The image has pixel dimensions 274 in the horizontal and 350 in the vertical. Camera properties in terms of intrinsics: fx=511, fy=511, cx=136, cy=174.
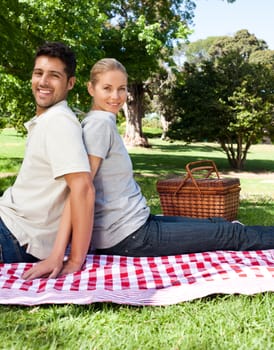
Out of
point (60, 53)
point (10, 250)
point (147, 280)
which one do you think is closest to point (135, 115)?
point (60, 53)

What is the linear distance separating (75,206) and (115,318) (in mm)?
753

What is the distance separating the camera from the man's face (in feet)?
10.6

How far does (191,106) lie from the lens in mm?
16344

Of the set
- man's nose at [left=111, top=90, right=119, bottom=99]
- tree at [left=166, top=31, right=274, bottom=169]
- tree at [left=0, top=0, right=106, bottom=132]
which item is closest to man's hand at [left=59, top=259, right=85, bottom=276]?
man's nose at [left=111, top=90, right=119, bottom=99]

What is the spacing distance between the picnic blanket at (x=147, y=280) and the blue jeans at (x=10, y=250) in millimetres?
61

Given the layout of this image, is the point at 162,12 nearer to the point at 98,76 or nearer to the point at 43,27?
the point at 43,27

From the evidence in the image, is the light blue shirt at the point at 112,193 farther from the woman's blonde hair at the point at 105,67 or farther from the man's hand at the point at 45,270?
the man's hand at the point at 45,270

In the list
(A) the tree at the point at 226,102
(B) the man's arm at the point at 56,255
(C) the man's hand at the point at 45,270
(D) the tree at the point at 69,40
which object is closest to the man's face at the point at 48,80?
(B) the man's arm at the point at 56,255

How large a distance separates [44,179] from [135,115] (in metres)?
25.0

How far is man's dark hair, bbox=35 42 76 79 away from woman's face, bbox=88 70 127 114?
249mm

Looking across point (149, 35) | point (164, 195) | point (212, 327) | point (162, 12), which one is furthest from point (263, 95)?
point (212, 327)

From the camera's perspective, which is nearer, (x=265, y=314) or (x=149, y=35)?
(x=265, y=314)

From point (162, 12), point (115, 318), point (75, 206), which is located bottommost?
point (115, 318)

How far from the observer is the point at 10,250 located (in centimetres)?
329
